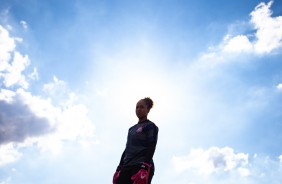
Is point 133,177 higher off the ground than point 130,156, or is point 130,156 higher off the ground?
point 130,156

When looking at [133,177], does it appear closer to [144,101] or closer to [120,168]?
[120,168]

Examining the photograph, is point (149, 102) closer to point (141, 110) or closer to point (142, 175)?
point (141, 110)

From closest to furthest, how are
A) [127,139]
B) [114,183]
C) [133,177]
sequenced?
[133,177] → [114,183] → [127,139]

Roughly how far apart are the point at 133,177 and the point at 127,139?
127 cm

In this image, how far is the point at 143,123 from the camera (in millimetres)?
8133

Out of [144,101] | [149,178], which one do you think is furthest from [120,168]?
[144,101]

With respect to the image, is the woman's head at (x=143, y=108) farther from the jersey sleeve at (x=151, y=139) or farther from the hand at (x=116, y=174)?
the hand at (x=116, y=174)

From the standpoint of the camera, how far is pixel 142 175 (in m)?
7.18

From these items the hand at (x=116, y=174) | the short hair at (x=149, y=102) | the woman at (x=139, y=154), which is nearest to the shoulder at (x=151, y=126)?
the woman at (x=139, y=154)

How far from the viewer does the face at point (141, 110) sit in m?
8.26

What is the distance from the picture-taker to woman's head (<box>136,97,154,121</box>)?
8.26 meters

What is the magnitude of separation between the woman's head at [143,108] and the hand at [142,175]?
1.35m

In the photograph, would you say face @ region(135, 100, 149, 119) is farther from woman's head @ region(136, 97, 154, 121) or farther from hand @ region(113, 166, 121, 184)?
hand @ region(113, 166, 121, 184)

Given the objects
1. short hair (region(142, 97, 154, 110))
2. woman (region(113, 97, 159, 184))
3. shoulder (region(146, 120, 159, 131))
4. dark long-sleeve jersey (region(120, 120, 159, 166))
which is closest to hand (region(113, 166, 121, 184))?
woman (region(113, 97, 159, 184))
